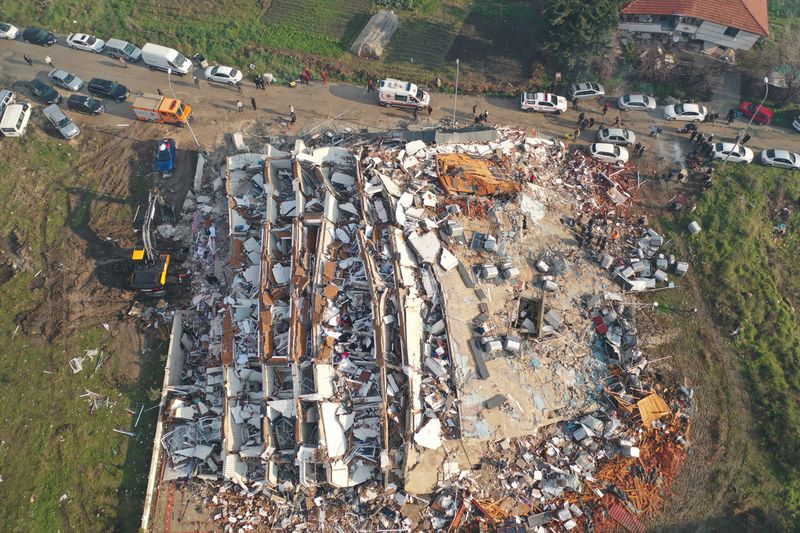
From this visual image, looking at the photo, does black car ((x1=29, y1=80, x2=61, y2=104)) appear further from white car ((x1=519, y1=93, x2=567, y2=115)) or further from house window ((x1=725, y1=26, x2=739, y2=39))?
house window ((x1=725, y1=26, x2=739, y2=39))

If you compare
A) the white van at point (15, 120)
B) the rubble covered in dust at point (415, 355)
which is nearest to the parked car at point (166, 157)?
the rubble covered in dust at point (415, 355)

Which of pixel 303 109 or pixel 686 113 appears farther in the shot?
pixel 303 109

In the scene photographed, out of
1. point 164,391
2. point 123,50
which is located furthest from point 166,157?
point 164,391

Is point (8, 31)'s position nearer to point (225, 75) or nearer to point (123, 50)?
point (123, 50)

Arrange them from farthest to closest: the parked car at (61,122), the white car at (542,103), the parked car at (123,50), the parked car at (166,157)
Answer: the parked car at (123,50) → the white car at (542,103) → the parked car at (61,122) → the parked car at (166,157)

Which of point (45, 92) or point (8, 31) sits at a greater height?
point (8, 31)

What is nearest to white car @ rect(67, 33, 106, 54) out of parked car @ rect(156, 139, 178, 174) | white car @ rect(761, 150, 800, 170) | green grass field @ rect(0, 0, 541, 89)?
green grass field @ rect(0, 0, 541, 89)

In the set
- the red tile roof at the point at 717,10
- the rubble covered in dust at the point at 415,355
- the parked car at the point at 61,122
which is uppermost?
the red tile roof at the point at 717,10

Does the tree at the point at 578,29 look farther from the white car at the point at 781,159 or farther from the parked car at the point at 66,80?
the parked car at the point at 66,80
